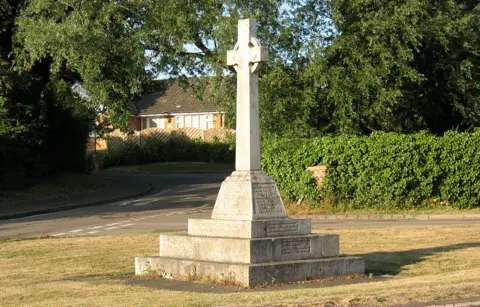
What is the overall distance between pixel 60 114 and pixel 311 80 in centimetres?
1466

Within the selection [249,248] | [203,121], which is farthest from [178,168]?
[249,248]

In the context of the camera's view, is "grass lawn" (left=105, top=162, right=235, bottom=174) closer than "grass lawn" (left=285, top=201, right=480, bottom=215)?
No

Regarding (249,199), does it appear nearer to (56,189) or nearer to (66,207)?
(66,207)

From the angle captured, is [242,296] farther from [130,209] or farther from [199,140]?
[199,140]

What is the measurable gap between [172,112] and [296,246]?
69.4 meters

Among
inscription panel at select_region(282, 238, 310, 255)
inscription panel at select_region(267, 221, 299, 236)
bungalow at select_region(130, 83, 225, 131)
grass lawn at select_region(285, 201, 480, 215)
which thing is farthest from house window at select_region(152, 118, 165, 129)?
inscription panel at select_region(282, 238, 310, 255)

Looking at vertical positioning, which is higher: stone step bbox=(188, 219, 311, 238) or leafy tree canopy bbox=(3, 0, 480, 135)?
leafy tree canopy bbox=(3, 0, 480, 135)

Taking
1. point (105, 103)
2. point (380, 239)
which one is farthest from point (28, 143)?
point (380, 239)

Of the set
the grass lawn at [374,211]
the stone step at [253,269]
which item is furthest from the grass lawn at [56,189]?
the stone step at [253,269]

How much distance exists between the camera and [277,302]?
9047 millimetres

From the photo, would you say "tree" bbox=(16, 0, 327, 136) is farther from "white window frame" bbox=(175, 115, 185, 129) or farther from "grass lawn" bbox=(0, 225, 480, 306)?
"white window frame" bbox=(175, 115, 185, 129)

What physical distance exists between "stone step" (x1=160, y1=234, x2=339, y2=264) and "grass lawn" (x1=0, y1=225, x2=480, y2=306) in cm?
62

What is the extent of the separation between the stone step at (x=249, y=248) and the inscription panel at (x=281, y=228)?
18 centimetres

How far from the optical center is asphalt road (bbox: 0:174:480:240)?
21.6 metres
